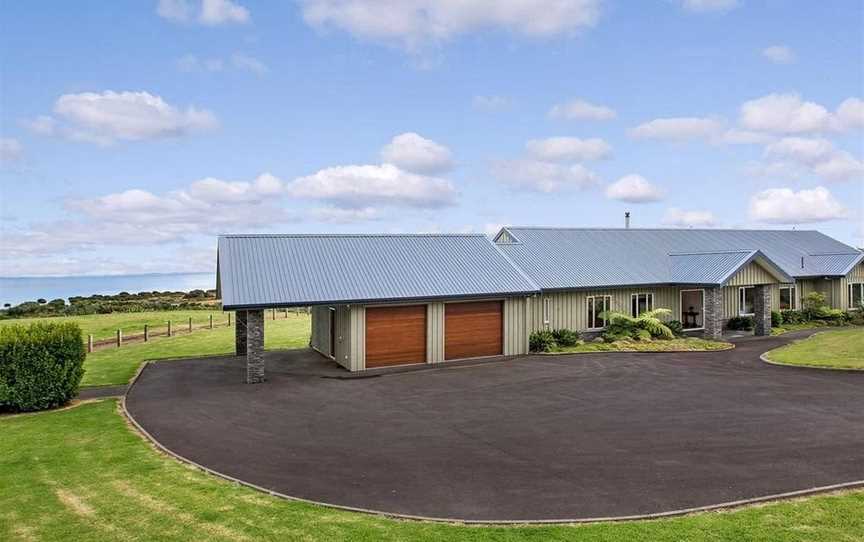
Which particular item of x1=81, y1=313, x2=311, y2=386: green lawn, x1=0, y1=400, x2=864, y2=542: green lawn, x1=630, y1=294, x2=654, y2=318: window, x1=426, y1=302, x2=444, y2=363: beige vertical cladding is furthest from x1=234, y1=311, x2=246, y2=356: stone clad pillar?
x1=630, y1=294, x2=654, y2=318: window

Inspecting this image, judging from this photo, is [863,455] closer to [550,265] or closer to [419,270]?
[419,270]

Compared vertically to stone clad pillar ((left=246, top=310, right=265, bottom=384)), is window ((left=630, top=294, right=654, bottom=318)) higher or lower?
higher

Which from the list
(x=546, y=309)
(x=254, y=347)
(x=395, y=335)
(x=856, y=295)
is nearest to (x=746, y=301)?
(x=856, y=295)

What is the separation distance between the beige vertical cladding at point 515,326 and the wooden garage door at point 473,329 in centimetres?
24

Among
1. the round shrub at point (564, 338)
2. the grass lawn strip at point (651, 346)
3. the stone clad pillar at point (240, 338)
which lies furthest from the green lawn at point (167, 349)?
the grass lawn strip at point (651, 346)

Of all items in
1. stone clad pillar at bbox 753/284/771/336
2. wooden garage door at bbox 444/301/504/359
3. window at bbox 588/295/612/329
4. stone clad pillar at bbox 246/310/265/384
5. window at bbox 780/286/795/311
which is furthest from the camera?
window at bbox 780/286/795/311

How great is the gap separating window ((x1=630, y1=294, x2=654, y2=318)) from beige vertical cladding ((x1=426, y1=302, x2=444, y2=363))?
11.8 m

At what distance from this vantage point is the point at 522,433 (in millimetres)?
12547

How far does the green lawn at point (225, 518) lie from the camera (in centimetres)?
748

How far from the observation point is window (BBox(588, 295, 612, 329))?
26.9m

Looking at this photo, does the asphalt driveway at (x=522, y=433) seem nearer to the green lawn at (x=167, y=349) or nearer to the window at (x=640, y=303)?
the green lawn at (x=167, y=349)

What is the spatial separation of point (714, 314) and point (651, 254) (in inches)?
233

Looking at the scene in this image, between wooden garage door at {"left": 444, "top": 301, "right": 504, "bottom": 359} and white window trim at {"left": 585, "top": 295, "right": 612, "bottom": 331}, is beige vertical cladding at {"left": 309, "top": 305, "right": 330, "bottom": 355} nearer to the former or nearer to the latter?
wooden garage door at {"left": 444, "top": 301, "right": 504, "bottom": 359}

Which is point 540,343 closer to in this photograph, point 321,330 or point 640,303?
point 640,303
